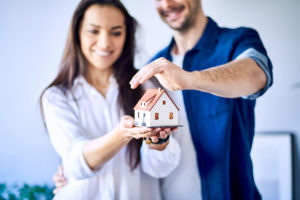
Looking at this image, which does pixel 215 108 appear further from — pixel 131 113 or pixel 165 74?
pixel 165 74

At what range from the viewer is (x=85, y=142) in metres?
0.89

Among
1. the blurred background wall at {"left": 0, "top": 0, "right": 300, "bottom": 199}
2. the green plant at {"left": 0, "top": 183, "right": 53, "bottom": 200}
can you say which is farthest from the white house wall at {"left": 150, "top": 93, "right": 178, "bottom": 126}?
the green plant at {"left": 0, "top": 183, "right": 53, "bottom": 200}

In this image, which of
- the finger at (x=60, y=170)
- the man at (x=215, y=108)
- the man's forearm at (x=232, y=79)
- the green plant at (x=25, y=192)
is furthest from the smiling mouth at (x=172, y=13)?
the green plant at (x=25, y=192)

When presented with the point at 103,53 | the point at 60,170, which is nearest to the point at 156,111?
the point at 103,53

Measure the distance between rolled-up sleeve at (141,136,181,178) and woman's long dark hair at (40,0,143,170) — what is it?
0.13ft

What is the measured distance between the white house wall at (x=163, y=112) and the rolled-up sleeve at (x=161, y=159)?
0.74ft

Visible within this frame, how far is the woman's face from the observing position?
1007 mm

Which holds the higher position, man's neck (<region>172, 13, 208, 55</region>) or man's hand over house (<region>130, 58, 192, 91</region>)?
man's neck (<region>172, 13, 208, 55</region>)

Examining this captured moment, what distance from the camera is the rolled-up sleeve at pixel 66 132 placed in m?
0.88

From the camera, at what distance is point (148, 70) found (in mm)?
650

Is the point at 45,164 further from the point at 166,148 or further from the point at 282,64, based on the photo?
the point at 282,64

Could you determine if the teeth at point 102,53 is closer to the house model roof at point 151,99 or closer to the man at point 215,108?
the man at point 215,108

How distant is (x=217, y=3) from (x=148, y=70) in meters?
0.66

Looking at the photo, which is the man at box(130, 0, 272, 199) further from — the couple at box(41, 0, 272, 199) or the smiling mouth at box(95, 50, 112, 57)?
the smiling mouth at box(95, 50, 112, 57)
